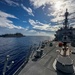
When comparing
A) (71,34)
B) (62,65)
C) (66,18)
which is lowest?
(62,65)

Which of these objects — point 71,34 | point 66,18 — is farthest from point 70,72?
point 66,18

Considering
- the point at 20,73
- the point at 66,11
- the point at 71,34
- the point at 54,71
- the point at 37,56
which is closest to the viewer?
the point at 20,73

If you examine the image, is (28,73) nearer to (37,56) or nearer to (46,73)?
(46,73)

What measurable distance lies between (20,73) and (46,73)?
256 centimetres

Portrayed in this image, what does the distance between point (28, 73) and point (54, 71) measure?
107 inches

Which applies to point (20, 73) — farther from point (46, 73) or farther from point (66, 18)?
point (66, 18)

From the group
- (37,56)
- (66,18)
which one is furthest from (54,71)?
(66,18)

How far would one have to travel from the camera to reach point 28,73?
24.2 feet

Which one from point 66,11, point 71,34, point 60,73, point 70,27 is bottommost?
point 60,73

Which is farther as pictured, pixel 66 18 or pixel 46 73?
pixel 66 18

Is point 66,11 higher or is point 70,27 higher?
point 66,11

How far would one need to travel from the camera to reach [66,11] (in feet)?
164

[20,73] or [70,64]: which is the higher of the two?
[70,64]

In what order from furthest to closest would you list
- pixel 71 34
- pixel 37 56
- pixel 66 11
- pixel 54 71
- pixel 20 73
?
pixel 66 11 < pixel 71 34 < pixel 37 56 < pixel 54 71 < pixel 20 73
